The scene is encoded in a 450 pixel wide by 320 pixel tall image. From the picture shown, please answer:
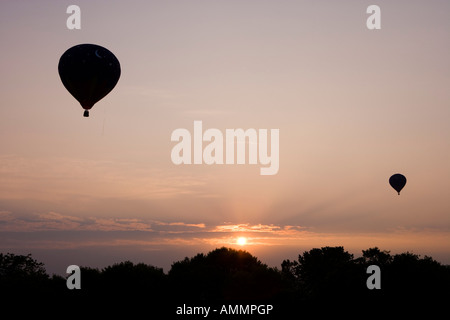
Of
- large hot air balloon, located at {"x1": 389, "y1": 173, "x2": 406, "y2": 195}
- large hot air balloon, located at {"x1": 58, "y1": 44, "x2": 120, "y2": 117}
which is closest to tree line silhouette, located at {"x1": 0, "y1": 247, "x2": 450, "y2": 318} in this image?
large hot air balloon, located at {"x1": 389, "y1": 173, "x2": 406, "y2": 195}

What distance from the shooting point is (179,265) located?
95.2m

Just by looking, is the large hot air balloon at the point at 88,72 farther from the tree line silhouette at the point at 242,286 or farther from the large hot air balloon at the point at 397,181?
the large hot air balloon at the point at 397,181

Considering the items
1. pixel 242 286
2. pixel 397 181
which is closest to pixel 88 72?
pixel 242 286

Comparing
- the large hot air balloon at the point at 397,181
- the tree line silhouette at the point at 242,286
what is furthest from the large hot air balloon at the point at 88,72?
the large hot air balloon at the point at 397,181

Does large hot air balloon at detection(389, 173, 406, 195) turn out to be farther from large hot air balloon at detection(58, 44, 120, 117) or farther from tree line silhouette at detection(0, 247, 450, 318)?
large hot air balloon at detection(58, 44, 120, 117)

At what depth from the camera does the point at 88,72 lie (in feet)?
140

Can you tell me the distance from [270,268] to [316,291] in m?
21.0

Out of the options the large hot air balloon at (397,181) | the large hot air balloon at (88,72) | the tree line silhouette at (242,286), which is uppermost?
the large hot air balloon at (88,72)

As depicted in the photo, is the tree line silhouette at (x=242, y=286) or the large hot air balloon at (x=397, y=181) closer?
the tree line silhouette at (x=242, y=286)

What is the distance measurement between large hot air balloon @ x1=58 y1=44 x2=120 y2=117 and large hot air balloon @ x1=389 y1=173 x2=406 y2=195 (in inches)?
1959

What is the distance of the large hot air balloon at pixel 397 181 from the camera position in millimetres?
79125

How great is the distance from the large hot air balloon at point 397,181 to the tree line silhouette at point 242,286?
14166 mm
